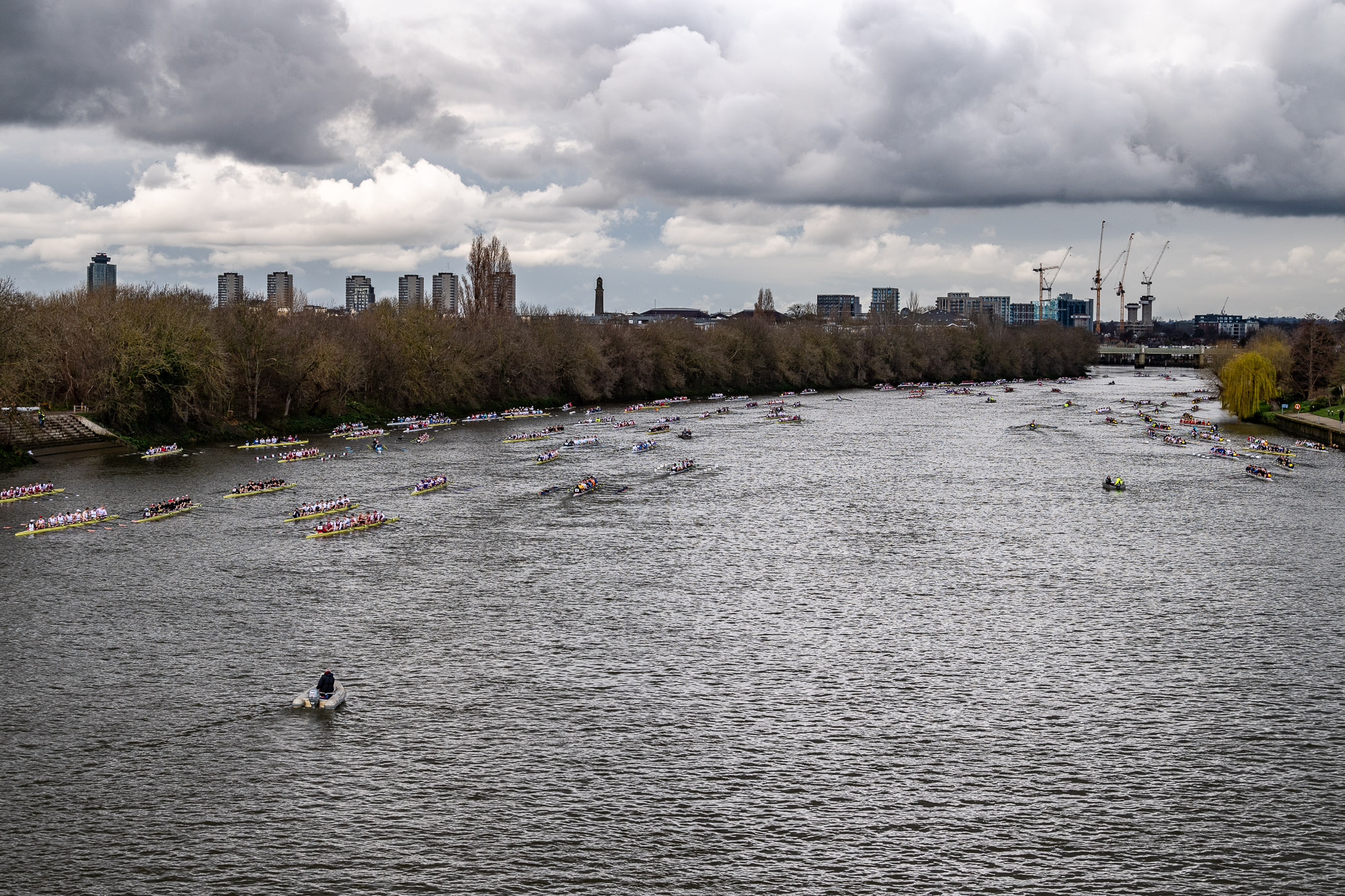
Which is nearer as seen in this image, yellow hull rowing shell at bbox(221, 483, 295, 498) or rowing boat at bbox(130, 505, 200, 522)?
rowing boat at bbox(130, 505, 200, 522)

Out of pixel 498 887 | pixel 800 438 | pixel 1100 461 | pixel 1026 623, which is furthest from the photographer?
pixel 800 438

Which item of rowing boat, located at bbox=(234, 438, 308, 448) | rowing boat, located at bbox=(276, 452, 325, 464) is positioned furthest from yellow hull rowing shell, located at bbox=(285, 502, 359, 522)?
rowing boat, located at bbox=(234, 438, 308, 448)

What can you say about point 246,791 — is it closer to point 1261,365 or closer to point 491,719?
point 491,719

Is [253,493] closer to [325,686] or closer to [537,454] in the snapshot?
[537,454]

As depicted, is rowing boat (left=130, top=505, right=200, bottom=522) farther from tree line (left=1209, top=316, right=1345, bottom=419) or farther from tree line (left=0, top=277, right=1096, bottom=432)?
tree line (left=1209, top=316, right=1345, bottom=419)

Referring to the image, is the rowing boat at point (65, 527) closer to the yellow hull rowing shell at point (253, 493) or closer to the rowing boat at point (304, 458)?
the yellow hull rowing shell at point (253, 493)

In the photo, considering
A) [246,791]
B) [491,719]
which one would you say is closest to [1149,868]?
[491,719]

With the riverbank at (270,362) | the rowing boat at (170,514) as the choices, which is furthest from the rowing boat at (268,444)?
the rowing boat at (170,514)
